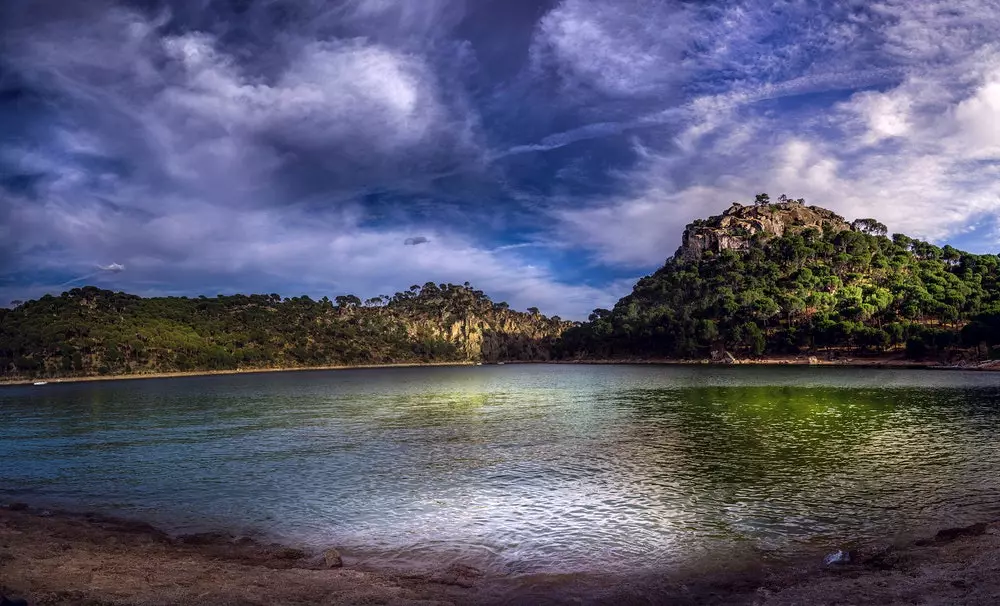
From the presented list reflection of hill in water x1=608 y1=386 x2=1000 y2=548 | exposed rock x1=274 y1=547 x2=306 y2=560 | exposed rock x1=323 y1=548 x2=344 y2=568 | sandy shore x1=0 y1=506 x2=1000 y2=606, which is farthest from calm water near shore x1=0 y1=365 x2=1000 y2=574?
sandy shore x1=0 y1=506 x2=1000 y2=606

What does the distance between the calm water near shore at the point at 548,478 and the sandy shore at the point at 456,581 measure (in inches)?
Result: 61.8

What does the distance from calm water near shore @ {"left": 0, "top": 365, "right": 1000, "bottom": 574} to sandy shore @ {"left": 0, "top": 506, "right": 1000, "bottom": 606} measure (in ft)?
5.15

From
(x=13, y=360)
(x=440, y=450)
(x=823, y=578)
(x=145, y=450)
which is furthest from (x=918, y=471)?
(x=13, y=360)

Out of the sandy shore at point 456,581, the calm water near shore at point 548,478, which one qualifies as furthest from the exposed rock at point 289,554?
the calm water near shore at point 548,478

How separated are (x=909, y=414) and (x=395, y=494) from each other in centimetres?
4432

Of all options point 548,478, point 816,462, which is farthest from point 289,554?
→ point 816,462

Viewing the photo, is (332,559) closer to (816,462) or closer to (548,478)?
(548,478)

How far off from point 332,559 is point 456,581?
3918 millimetres

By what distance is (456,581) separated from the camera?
14672 mm

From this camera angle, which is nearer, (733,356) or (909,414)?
(909,414)

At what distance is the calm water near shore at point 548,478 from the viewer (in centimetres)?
1836

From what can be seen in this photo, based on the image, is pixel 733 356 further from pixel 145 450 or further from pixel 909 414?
pixel 145 450

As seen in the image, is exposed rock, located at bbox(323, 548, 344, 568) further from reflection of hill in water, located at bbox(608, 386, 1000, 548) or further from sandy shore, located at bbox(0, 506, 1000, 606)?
reflection of hill in water, located at bbox(608, 386, 1000, 548)

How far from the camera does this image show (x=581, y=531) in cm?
1916
